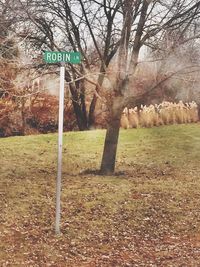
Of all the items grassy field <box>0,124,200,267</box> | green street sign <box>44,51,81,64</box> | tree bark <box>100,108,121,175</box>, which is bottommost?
grassy field <box>0,124,200,267</box>

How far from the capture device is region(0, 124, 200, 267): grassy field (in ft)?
19.3

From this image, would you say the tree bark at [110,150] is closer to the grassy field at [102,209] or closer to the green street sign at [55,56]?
the grassy field at [102,209]

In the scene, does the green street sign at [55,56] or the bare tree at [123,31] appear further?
Result: the bare tree at [123,31]

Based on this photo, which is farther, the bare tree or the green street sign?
the bare tree

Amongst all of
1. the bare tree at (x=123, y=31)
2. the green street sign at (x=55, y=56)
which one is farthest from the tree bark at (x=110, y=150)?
the green street sign at (x=55, y=56)

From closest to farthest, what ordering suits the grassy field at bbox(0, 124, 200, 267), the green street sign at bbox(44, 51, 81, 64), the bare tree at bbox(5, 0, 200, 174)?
1. the grassy field at bbox(0, 124, 200, 267)
2. the green street sign at bbox(44, 51, 81, 64)
3. the bare tree at bbox(5, 0, 200, 174)

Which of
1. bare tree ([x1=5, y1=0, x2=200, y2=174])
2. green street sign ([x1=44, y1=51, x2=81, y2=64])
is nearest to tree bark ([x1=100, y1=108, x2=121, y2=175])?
bare tree ([x1=5, y1=0, x2=200, y2=174])

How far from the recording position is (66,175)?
952cm

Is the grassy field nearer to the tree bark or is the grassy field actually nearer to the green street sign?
the tree bark

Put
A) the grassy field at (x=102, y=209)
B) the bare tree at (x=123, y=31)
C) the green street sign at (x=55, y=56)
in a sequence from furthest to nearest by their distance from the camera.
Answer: the bare tree at (x=123, y=31)
the green street sign at (x=55, y=56)
the grassy field at (x=102, y=209)

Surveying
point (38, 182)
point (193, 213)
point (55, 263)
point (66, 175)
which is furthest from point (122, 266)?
point (66, 175)

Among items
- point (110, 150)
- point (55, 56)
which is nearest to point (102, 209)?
point (110, 150)

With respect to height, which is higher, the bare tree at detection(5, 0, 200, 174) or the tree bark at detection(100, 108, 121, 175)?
the bare tree at detection(5, 0, 200, 174)

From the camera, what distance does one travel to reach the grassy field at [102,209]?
19.3ft
